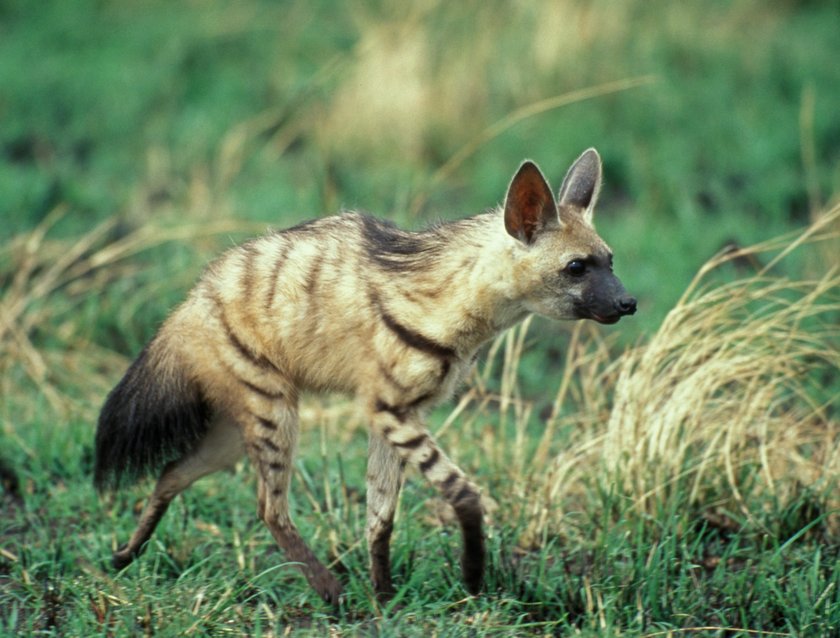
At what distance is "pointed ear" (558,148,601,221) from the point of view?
14.1 feet

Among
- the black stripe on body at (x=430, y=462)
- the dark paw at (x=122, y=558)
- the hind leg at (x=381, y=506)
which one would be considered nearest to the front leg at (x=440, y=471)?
the black stripe on body at (x=430, y=462)

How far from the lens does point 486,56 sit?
28.0 ft

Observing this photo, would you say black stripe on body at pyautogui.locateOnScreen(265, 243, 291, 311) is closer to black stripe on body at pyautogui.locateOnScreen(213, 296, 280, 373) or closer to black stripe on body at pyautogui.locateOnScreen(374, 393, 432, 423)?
black stripe on body at pyautogui.locateOnScreen(213, 296, 280, 373)

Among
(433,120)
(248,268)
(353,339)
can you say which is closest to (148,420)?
(248,268)

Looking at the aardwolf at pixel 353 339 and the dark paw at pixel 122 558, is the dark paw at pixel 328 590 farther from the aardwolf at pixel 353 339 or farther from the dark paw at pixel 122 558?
the dark paw at pixel 122 558

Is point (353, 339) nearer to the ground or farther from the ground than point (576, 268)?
nearer to the ground

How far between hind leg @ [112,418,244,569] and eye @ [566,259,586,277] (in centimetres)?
119

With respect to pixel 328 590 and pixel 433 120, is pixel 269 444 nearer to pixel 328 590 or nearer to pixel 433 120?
pixel 328 590

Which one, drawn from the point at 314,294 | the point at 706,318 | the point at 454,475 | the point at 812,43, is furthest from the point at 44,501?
the point at 812,43

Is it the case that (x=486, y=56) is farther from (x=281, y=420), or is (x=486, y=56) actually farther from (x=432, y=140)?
(x=281, y=420)

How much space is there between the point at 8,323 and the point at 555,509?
8.18ft

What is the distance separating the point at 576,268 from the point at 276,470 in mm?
1105

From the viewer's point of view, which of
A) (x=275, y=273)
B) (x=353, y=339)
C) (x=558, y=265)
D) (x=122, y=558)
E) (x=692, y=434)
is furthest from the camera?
(x=692, y=434)

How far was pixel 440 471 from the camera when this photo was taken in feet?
13.1
